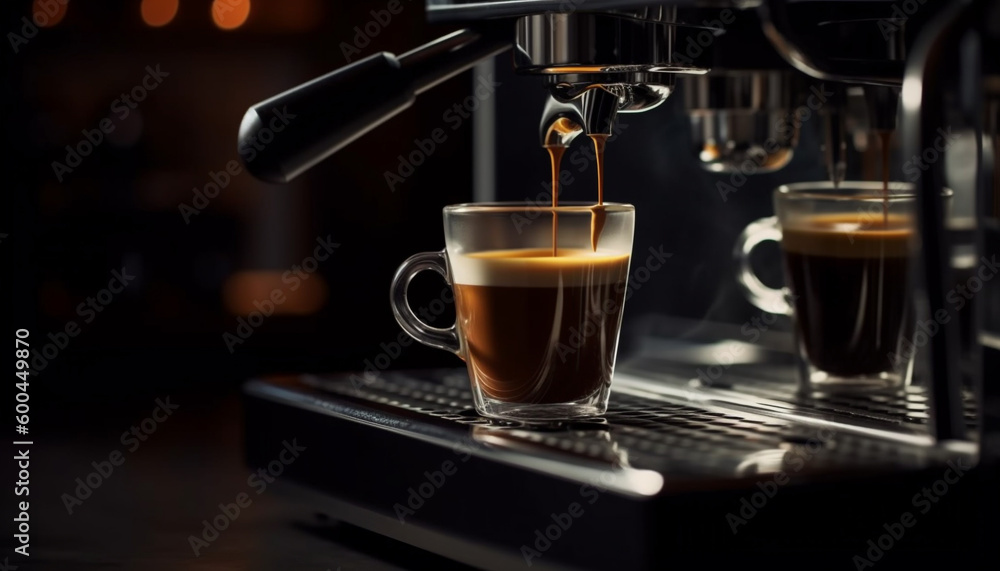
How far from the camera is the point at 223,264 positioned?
6.08ft

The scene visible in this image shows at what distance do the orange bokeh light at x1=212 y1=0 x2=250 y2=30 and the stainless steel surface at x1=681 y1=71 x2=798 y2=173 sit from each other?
3.84ft

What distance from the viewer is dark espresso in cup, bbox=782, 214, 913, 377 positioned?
80cm

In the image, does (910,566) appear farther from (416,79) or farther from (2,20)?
(2,20)

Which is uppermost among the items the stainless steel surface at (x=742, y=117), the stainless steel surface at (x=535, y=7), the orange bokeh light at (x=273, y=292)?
the stainless steel surface at (x=535, y=7)

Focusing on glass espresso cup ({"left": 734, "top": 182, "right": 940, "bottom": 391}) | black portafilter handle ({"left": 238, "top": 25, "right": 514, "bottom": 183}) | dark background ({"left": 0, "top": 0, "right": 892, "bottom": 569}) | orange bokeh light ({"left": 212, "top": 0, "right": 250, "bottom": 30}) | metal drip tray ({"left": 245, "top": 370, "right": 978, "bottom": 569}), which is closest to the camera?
metal drip tray ({"left": 245, "top": 370, "right": 978, "bottom": 569})

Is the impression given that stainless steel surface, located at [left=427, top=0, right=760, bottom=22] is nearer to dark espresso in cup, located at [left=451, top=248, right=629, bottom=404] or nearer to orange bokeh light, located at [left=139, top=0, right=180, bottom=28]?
dark espresso in cup, located at [left=451, top=248, right=629, bottom=404]

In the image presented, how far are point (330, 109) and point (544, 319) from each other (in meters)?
0.14

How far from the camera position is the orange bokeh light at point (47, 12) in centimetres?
178

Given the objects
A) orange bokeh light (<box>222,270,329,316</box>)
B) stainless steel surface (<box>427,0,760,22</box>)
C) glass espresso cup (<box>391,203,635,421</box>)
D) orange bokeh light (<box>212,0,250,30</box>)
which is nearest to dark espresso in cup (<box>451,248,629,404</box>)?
glass espresso cup (<box>391,203,635,421</box>)

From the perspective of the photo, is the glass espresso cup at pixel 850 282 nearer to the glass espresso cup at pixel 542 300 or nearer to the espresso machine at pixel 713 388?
the espresso machine at pixel 713 388

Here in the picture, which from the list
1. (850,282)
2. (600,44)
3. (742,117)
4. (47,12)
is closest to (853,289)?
(850,282)

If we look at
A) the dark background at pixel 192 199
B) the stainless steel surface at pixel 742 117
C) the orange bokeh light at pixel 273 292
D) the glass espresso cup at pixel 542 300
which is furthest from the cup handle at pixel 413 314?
the orange bokeh light at pixel 273 292

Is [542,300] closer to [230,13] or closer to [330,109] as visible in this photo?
[330,109]

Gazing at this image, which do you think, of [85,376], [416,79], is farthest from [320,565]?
[85,376]
